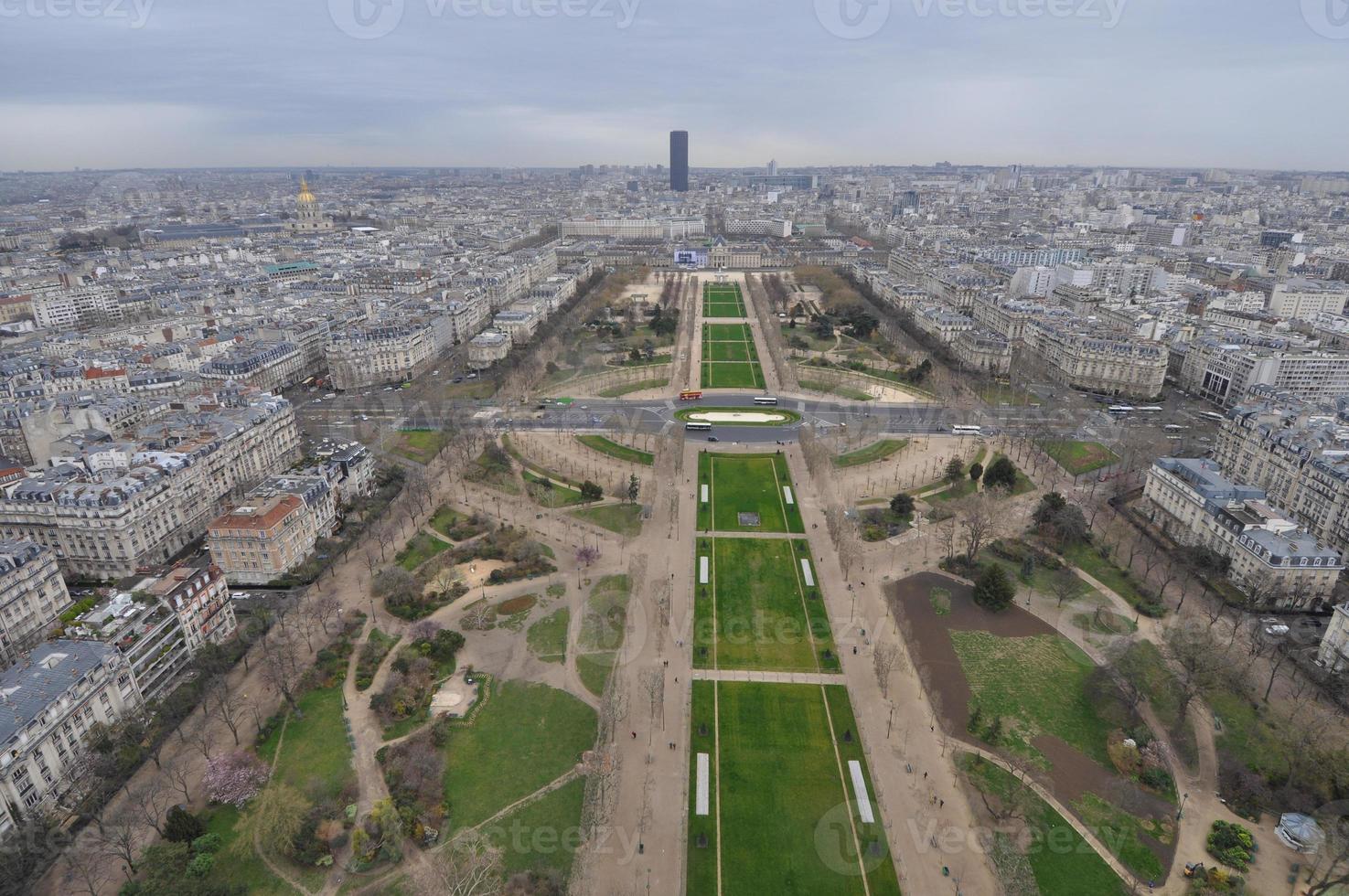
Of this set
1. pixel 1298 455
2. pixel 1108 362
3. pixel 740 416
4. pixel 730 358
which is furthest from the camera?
pixel 730 358

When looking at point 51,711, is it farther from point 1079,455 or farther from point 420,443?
point 1079,455

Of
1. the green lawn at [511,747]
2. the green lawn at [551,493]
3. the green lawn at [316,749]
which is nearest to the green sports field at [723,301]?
the green lawn at [551,493]

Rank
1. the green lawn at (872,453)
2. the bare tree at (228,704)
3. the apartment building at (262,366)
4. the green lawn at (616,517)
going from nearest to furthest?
the bare tree at (228,704)
the green lawn at (616,517)
the green lawn at (872,453)
the apartment building at (262,366)

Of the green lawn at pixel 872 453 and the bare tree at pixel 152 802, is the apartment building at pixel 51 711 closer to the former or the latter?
the bare tree at pixel 152 802

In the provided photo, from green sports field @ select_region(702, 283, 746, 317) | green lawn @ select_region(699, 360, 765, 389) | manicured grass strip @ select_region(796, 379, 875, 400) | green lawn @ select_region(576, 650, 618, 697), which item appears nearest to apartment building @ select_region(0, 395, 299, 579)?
green lawn @ select_region(576, 650, 618, 697)

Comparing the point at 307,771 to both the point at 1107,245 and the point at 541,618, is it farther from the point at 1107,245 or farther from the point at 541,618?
the point at 1107,245

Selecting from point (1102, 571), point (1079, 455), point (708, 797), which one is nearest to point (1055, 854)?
point (708, 797)
